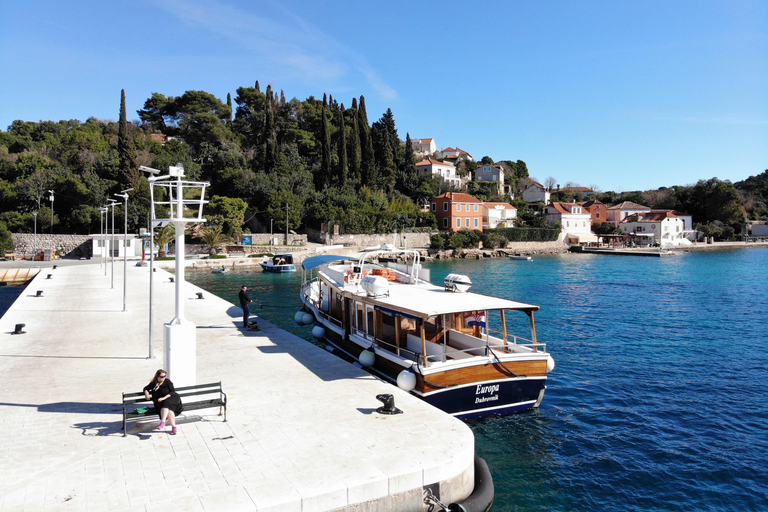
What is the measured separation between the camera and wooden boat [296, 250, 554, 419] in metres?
11.1

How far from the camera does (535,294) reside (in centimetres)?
3356

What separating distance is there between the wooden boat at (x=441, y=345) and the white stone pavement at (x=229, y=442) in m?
0.94

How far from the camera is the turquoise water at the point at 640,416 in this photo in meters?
9.16

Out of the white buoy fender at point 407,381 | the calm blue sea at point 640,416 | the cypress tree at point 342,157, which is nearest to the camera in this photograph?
the calm blue sea at point 640,416

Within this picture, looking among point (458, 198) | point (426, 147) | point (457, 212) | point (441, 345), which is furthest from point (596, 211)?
point (441, 345)

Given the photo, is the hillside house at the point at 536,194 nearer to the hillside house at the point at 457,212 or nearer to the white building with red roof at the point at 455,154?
the white building with red roof at the point at 455,154

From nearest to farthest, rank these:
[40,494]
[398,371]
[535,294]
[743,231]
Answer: [40,494], [398,371], [535,294], [743,231]

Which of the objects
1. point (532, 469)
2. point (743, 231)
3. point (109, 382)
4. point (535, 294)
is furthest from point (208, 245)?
point (743, 231)

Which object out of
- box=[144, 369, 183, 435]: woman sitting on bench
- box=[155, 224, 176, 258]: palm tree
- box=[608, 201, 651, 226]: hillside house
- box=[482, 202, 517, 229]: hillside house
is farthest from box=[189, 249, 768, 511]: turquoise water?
box=[608, 201, 651, 226]: hillside house

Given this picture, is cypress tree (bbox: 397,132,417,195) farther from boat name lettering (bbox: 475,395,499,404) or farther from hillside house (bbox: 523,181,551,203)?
boat name lettering (bbox: 475,395,499,404)

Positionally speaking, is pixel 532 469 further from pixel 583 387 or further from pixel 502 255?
pixel 502 255

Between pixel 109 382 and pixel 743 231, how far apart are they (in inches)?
4674

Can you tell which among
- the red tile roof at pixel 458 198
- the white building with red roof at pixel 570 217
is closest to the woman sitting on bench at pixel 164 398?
the red tile roof at pixel 458 198

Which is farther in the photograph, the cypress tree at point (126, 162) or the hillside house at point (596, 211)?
the hillside house at point (596, 211)
